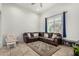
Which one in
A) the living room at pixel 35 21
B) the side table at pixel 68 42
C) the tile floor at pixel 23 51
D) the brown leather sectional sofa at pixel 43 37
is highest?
the living room at pixel 35 21

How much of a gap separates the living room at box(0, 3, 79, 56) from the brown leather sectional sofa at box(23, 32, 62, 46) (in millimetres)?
61

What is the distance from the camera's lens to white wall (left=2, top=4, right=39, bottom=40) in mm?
1943

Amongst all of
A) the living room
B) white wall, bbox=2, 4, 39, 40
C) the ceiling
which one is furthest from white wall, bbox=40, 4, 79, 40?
white wall, bbox=2, 4, 39, 40

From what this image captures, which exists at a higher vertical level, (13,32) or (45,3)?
(45,3)

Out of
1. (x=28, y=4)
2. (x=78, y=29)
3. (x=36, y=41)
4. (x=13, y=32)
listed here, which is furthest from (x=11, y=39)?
(x=78, y=29)

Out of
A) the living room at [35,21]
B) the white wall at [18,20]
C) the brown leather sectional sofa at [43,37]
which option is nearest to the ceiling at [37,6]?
the living room at [35,21]

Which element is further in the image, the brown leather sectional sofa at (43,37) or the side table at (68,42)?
the brown leather sectional sofa at (43,37)

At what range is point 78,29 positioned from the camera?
6.47 ft

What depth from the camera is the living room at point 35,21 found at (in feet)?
6.40

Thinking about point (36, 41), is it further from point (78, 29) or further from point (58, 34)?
point (78, 29)

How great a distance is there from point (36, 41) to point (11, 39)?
2.03ft

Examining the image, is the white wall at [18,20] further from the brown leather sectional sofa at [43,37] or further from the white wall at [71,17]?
the white wall at [71,17]

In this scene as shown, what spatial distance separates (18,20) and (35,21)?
0.43m

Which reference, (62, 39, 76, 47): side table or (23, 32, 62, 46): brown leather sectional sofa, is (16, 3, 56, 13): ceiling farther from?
(62, 39, 76, 47): side table
